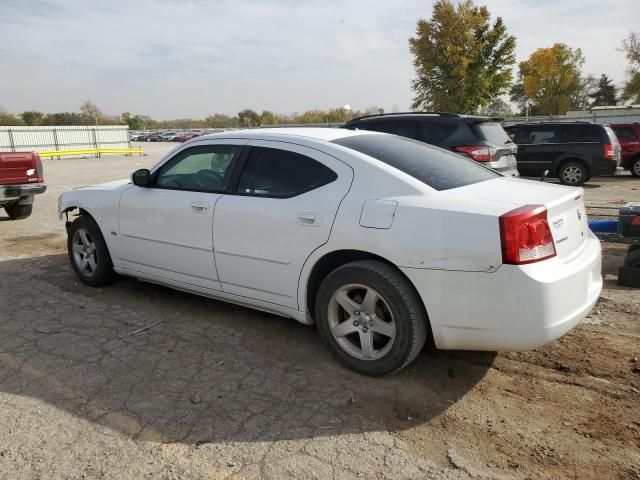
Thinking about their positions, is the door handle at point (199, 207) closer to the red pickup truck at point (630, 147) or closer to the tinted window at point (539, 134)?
the tinted window at point (539, 134)

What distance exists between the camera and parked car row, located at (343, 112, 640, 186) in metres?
9.14

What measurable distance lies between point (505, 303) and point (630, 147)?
15.4 m

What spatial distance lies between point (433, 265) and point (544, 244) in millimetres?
627

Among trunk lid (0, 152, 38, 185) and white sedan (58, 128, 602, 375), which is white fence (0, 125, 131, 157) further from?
white sedan (58, 128, 602, 375)

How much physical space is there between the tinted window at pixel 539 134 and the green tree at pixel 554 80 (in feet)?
162

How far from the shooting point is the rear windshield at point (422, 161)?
347 centimetres

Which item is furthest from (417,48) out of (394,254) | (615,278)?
(394,254)

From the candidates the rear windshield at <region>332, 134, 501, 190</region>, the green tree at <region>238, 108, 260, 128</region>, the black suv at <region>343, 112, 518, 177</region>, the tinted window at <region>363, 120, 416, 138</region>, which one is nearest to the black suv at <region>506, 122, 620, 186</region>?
the black suv at <region>343, 112, 518, 177</region>

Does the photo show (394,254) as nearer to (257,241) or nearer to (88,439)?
(257,241)

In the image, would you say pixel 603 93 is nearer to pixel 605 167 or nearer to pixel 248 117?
pixel 248 117

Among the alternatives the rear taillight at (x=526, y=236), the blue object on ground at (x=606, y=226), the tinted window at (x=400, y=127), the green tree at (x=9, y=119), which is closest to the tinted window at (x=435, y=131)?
the tinted window at (x=400, y=127)

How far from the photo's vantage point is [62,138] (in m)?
32.8

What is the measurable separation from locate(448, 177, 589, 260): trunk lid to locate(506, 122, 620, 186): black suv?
438 inches

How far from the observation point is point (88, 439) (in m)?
2.79
